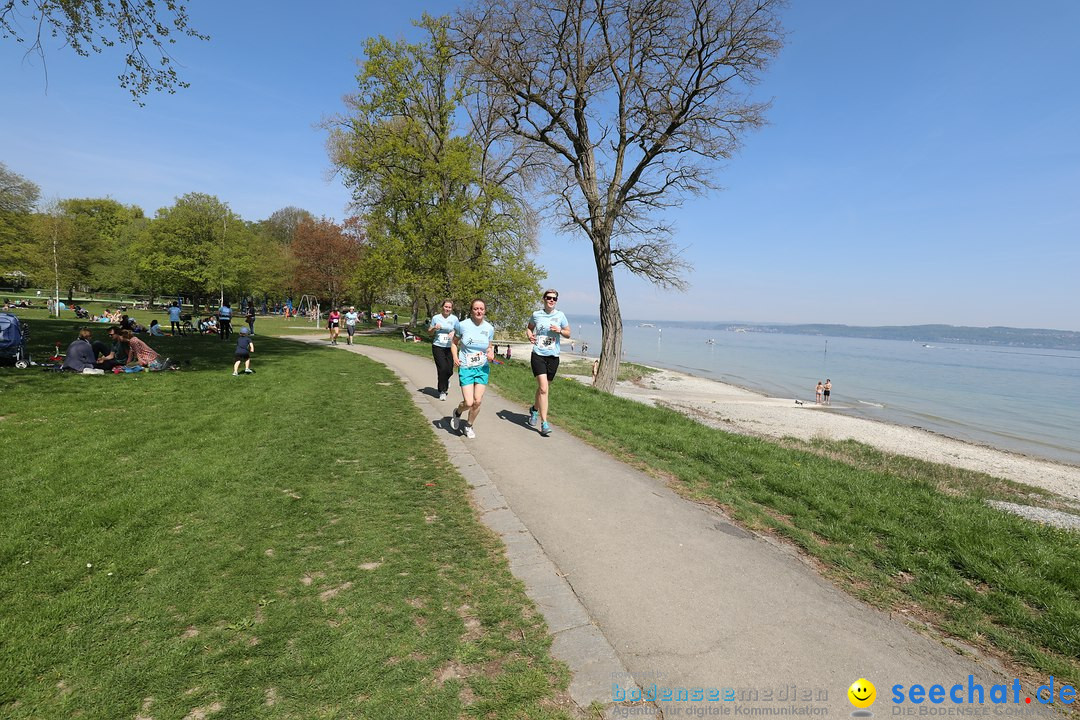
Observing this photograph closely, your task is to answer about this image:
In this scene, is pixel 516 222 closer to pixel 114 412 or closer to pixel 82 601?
pixel 114 412

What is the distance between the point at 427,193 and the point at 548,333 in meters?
21.2

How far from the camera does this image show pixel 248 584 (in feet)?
10.9

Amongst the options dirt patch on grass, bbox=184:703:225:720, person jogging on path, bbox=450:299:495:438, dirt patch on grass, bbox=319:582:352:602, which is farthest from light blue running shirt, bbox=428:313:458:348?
dirt patch on grass, bbox=184:703:225:720

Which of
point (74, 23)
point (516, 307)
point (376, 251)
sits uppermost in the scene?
point (74, 23)

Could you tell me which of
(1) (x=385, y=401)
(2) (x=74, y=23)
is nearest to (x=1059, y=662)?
(1) (x=385, y=401)

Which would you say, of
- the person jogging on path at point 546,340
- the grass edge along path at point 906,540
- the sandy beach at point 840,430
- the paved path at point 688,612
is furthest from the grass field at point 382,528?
the sandy beach at point 840,430

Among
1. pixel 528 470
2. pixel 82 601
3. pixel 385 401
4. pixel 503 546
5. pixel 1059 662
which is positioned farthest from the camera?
pixel 385 401

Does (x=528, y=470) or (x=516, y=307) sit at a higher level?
(x=516, y=307)

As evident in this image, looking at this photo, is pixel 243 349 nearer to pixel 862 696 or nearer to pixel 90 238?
pixel 862 696

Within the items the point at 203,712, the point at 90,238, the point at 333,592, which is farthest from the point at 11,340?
the point at 90,238

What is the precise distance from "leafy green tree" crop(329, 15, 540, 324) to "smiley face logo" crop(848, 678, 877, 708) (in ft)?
80.9

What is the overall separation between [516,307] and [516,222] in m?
5.29

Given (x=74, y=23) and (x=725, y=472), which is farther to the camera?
(x=74, y=23)

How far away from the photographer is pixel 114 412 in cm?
750
